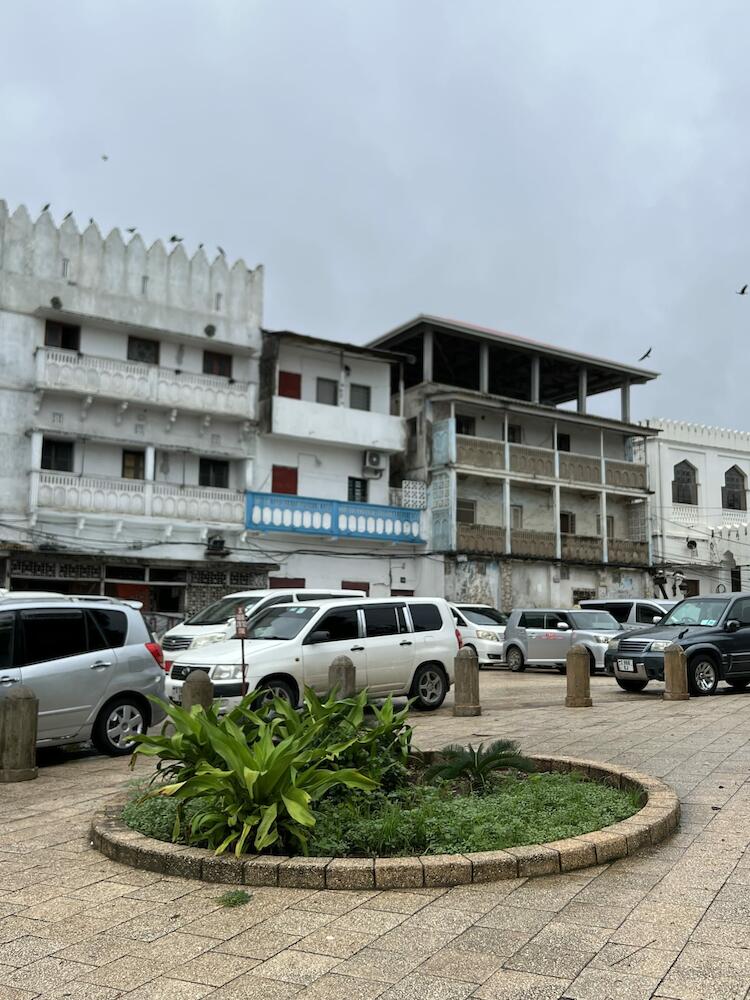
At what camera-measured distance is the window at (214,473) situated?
32.0 metres

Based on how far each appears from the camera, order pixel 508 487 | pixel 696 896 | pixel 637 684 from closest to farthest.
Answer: pixel 696 896 → pixel 637 684 → pixel 508 487

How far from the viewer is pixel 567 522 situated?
134ft

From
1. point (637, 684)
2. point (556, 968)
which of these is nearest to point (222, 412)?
point (637, 684)

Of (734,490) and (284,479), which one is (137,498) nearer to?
(284,479)

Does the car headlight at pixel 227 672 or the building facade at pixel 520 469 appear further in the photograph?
the building facade at pixel 520 469

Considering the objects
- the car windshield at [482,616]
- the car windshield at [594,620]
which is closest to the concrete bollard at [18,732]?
the car windshield at [594,620]

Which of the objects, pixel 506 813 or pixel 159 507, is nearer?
pixel 506 813

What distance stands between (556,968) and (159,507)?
26.9 m

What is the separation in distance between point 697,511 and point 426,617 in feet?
106

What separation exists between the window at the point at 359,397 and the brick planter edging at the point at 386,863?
3049cm

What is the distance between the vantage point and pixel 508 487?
37062mm

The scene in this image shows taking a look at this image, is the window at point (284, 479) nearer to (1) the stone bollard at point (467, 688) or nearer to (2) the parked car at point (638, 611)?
(2) the parked car at point (638, 611)

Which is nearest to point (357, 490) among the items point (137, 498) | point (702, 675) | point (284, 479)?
point (284, 479)

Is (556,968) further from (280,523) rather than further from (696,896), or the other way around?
(280,523)
